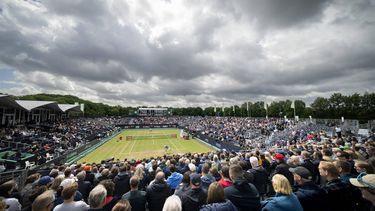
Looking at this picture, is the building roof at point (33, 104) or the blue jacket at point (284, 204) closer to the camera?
the blue jacket at point (284, 204)

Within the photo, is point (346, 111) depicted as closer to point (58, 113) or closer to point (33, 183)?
point (33, 183)

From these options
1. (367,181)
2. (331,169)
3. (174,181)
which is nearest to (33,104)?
(174,181)

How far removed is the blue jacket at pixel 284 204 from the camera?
2505 millimetres

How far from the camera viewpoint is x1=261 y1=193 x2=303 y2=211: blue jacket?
251 cm

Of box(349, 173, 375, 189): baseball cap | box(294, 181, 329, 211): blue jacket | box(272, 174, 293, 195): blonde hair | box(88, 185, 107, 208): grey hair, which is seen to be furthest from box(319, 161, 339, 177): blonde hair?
box(88, 185, 107, 208): grey hair

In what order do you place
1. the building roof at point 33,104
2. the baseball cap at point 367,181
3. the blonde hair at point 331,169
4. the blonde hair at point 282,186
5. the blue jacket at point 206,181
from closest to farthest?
the baseball cap at point 367,181, the blonde hair at point 282,186, the blonde hair at point 331,169, the blue jacket at point 206,181, the building roof at point 33,104

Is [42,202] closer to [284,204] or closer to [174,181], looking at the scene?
[174,181]

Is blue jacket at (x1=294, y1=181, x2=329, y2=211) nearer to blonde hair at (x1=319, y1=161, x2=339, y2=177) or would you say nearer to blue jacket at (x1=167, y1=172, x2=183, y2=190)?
blonde hair at (x1=319, y1=161, x2=339, y2=177)

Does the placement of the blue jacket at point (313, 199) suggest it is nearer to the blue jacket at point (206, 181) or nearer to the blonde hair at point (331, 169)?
the blonde hair at point (331, 169)

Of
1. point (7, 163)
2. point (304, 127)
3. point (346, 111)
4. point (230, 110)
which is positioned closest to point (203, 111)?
point (230, 110)

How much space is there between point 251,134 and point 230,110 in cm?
9420

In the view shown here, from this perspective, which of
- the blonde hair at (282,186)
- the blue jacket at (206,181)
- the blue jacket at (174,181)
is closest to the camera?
the blonde hair at (282,186)

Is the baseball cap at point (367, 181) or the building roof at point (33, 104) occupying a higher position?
the building roof at point (33, 104)

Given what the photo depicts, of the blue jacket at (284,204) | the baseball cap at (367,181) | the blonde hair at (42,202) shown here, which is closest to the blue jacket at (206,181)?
the blue jacket at (284,204)
